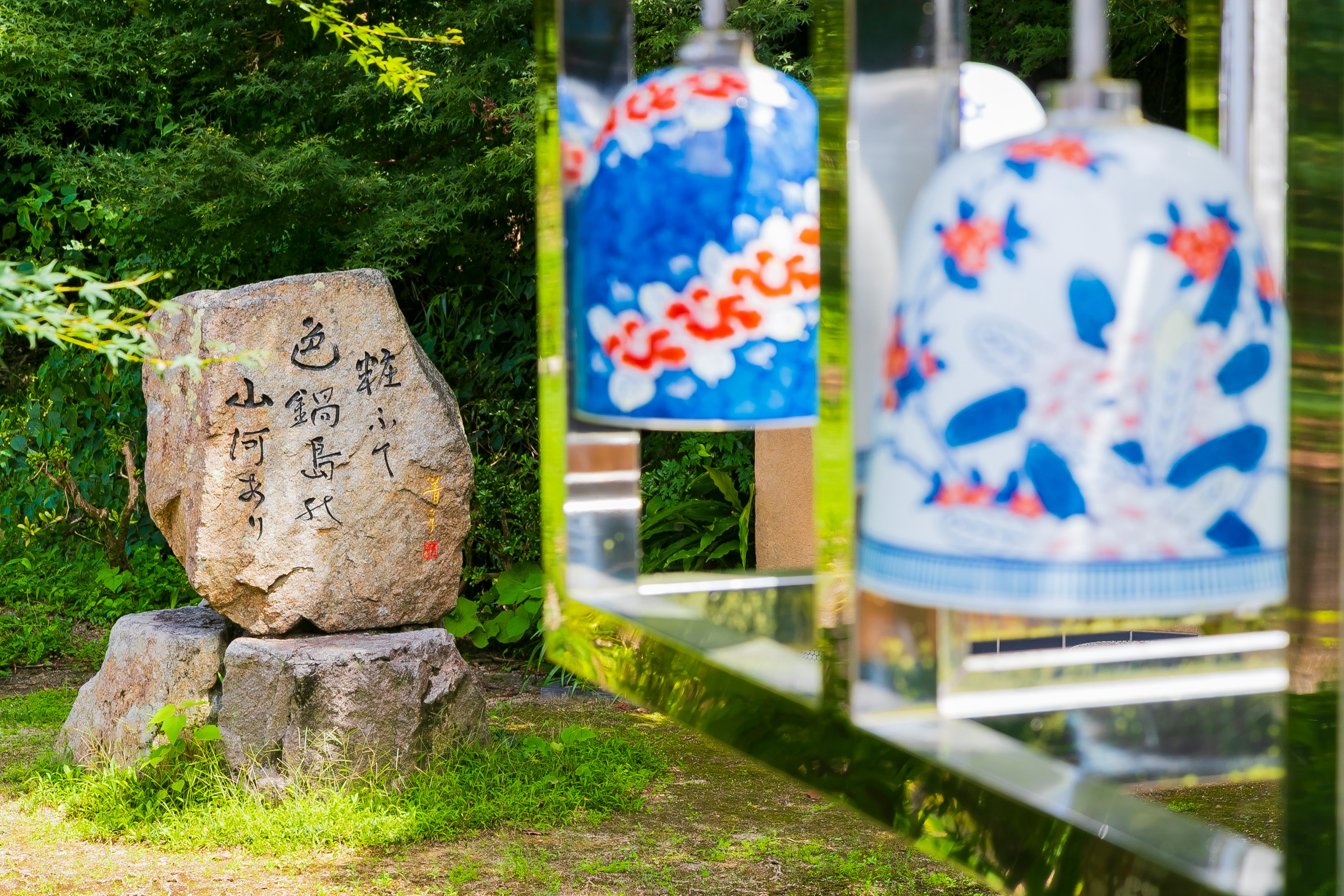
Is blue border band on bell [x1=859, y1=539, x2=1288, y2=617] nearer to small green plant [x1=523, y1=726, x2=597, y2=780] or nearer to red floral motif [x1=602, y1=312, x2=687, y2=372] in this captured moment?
red floral motif [x1=602, y1=312, x2=687, y2=372]

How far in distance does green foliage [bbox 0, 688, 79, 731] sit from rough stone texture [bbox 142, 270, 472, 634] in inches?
44.4

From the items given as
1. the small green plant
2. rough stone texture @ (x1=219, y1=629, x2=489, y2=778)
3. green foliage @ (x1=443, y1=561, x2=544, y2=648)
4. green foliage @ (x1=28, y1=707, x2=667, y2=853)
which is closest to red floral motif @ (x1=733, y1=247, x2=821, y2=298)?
green foliage @ (x1=28, y1=707, x2=667, y2=853)

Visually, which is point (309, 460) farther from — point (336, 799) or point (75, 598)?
point (75, 598)

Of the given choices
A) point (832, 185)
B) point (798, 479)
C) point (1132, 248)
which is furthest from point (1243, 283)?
point (798, 479)

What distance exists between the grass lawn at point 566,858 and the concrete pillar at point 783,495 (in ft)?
2.56

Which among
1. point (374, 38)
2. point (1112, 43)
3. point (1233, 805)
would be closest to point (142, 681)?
point (374, 38)

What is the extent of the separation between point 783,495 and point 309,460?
1.58 metres

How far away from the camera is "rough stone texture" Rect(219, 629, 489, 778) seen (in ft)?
13.9

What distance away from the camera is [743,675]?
72 cm

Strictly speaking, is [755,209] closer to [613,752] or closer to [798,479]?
[798,479]

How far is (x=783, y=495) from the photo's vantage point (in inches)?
174

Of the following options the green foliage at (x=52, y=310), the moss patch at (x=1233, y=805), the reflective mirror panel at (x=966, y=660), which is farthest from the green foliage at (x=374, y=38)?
the moss patch at (x=1233, y=805)

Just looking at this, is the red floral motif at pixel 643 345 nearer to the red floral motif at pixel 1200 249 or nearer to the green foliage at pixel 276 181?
the red floral motif at pixel 1200 249

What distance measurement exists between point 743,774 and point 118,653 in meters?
2.22
